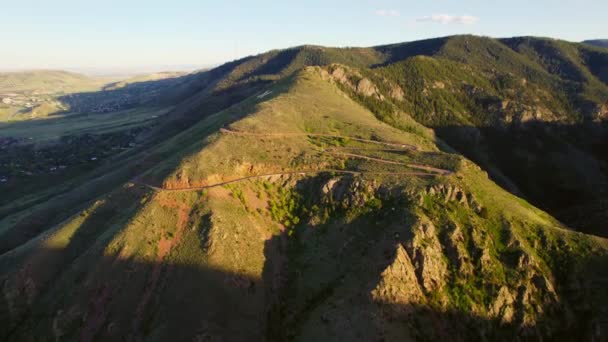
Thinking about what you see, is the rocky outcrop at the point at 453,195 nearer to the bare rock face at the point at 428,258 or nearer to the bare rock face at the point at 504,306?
the bare rock face at the point at 428,258

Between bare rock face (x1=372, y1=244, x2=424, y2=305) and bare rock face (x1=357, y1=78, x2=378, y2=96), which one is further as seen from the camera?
bare rock face (x1=357, y1=78, x2=378, y2=96)

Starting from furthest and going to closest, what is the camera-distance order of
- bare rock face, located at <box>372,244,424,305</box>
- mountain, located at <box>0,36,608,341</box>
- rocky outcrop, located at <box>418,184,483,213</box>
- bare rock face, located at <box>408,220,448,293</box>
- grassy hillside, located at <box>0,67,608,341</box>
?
rocky outcrop, located at <box>418,184,483,213</box>, bare rock face, located at <box>408,220,448,293</box>, bare rock face, located at <box>372,244,424,305</box>, mountain, located at <box>0,36,608,341</box>, grassy hillside, located at <box>0,67,608,341</box>

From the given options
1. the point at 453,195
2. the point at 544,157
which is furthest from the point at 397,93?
the point at 453,195

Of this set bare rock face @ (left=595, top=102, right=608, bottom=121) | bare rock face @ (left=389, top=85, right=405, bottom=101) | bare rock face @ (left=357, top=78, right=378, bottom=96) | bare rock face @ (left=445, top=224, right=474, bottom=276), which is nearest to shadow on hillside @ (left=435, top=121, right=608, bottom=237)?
bare rock face @ (left=595, top=102, right=608, bottom=121)

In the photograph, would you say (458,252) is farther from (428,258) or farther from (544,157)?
(544,157)

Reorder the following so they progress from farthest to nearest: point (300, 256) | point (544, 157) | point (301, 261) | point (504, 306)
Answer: point (544, 157), point (300, 256), point (301, 261), point (504, 306)

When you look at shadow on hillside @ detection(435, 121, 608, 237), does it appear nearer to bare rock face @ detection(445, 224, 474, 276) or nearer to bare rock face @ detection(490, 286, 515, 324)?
bare rock face @ detection(445, 224, 474, 276)
